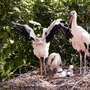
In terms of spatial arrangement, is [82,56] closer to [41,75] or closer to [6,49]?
[41,75]

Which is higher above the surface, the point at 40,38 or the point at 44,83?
the point at 40,38

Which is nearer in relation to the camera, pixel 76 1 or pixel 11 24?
pixel 11 24

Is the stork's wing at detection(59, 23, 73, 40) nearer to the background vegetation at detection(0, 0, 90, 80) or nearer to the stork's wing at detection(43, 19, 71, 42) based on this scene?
the stork's wing at detection(43, 19, 71, 42)

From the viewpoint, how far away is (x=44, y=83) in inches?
237

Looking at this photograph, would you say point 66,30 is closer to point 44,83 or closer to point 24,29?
point 24,29

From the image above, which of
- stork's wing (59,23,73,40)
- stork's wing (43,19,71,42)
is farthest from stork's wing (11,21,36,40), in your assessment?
stork's wing (59,23,73,40)

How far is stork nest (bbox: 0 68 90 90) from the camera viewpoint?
5.72 m

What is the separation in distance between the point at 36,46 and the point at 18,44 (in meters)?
0.48

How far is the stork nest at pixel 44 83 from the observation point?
572 centimetres

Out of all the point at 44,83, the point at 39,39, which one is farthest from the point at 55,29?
the point at 44,83

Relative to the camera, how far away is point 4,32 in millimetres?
5805

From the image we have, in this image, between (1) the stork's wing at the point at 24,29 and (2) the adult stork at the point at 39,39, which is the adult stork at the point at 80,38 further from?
(1) the stork's wing at the point at 24,29

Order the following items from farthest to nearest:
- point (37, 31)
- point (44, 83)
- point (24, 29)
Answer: point (37, 31) → point (24, 29) → point (44, 83)

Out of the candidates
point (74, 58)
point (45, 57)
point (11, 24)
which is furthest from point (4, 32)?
point (74, 58)
